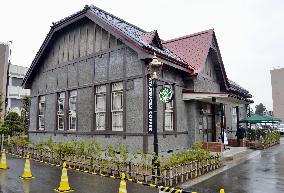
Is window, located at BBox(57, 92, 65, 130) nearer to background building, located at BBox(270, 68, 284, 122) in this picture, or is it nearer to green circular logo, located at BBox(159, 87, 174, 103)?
green circular logo, located at BBox(159, 87, 174, 103)

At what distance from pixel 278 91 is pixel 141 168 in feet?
275

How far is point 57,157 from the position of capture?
50.3ft

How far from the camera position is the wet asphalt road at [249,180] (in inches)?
375

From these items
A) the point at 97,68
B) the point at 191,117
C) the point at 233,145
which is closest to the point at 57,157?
→ the point at 97,68

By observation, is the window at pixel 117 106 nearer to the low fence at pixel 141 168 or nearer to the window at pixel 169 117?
the window at pixel 169 117

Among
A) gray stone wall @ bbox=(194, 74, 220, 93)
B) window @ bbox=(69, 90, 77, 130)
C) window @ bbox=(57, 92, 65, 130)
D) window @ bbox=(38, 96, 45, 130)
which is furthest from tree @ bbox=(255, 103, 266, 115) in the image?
window @ bbox=(69, 90, 77, 130)

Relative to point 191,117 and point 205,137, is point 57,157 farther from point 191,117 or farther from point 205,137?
point 205,137

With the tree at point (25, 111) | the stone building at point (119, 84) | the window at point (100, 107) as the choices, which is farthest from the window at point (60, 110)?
the tree at point (25, 111)

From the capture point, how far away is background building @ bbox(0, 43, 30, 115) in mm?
48250

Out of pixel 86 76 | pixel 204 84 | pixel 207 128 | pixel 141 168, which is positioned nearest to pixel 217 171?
pixel 141 168

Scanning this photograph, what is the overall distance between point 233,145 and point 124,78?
1143cm

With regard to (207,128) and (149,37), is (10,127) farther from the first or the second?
(149,37)

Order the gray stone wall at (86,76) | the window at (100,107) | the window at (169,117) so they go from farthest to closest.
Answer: the window at (100,107) → the window at (169,117) → the gray stone wall at (86,76)

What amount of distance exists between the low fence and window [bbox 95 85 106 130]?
276cm
